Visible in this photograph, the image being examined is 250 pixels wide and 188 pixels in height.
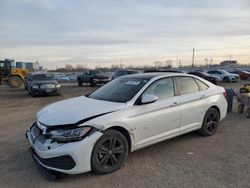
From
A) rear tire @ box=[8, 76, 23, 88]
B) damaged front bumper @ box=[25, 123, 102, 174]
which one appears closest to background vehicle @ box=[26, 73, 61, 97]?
rear tire @ box=[8, 76, 23, 88]

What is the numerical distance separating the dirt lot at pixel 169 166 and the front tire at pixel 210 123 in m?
0.14

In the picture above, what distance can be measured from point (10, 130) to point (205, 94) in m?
5.17

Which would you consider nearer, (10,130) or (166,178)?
(166,178)

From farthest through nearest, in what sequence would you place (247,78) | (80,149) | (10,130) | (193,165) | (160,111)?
(247,78), (10,130), (160,111), (193,165), (80,149)

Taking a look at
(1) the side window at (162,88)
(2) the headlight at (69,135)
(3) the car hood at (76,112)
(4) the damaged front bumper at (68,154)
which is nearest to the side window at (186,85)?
(1) the side window at (162,88)

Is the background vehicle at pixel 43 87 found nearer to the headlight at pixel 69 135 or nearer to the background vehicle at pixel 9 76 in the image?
the background vehicle at pixel 9 76

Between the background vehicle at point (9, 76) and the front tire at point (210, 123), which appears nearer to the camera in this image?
the front tire at point (210, 123)

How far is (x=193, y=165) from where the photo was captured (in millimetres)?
4504

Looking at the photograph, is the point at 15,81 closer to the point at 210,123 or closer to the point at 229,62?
the point at 210,123

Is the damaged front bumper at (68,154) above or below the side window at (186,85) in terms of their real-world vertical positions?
below

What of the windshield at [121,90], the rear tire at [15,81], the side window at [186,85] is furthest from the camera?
the rear tire at [15,81]

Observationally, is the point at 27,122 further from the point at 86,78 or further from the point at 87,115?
the point at 86,78

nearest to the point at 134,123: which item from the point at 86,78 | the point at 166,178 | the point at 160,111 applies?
the point at 160,111

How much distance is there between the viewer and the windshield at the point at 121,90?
193 inches
